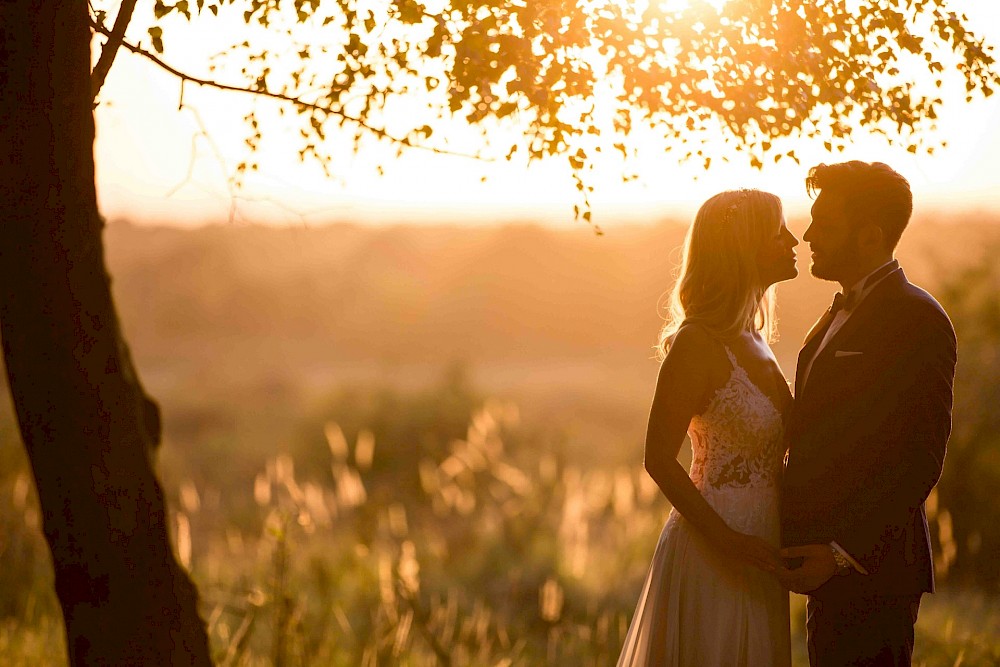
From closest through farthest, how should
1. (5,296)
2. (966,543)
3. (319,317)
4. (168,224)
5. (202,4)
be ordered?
(5,296) → (202,4) → (966,543) → (319,317) → (168,224)

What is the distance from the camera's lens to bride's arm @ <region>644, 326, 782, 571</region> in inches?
154

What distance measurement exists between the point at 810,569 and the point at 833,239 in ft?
4.02

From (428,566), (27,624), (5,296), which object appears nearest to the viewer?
(5,296)

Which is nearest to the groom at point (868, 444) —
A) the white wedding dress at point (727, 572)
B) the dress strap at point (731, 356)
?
the white wedding dress at point (727, 572)

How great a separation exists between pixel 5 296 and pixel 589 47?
2308 mm

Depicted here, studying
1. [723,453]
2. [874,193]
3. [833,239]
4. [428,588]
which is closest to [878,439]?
[723,453]

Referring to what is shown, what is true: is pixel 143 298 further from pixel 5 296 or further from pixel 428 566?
pixel 5 296

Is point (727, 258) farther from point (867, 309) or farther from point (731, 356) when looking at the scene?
point (867, 309)

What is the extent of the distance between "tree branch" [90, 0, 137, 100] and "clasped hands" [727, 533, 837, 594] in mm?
2994

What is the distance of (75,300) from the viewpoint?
12.5 ft

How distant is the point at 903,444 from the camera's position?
3.75 metres

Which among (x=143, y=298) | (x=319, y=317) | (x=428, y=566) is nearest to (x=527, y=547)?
(x=428, y=566)

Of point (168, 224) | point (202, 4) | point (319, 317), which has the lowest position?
point (319, 317)

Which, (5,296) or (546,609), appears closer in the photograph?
(5,296)
